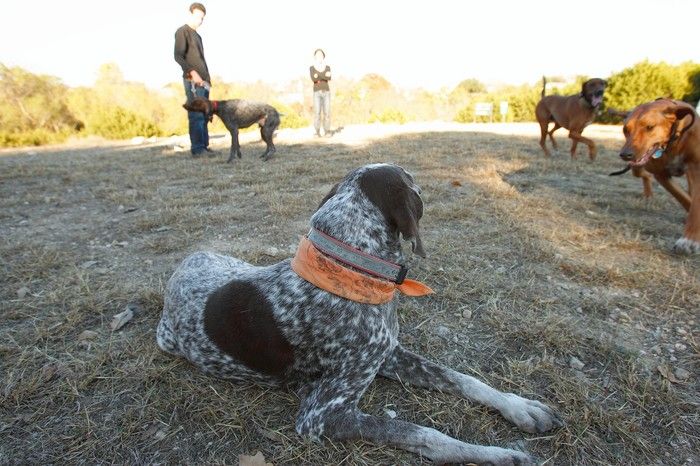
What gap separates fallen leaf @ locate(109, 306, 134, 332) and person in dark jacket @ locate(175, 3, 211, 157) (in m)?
7.25

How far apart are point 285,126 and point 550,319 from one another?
58.7 ft

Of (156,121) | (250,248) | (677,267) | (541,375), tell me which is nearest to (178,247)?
(250,248)

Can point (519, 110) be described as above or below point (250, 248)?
above

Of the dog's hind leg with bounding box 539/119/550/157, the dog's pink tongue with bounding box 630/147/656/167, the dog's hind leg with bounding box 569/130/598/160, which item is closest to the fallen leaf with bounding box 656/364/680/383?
the dog's pink tongue with bounding box 630/147/656/167

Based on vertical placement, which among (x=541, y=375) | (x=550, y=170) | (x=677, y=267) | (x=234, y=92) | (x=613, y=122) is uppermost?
(x=234, y=92)

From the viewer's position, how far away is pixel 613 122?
18.3 metres

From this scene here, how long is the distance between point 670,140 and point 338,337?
4.16 metres

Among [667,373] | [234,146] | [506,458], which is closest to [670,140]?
[667,373]

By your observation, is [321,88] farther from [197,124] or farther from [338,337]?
[338,337]

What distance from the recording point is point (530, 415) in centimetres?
196

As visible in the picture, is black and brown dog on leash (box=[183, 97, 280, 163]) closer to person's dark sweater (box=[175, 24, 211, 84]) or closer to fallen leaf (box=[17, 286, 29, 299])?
person's dark sweater (box=[175, 24, 211, 84])

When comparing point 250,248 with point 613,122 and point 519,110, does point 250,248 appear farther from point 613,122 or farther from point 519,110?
point 519,110

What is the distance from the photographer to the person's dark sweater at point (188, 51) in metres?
8.25

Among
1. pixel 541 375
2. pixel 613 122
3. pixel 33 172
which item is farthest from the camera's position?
pixel 613 122
